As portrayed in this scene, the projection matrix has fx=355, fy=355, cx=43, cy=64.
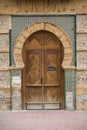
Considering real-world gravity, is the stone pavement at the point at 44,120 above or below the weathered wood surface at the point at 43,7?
below

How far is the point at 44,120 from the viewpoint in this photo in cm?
1056

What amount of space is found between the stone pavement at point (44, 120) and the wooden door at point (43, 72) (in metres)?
0.54

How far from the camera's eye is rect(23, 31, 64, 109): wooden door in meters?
12.3

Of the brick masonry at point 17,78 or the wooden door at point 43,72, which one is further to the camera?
the wooden door at point 43,72

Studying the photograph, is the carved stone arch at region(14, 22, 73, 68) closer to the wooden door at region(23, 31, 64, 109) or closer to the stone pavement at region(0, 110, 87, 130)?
the wooden door at region(23, 31, 64, 109)

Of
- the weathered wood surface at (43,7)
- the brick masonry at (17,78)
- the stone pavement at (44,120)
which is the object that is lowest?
the stone pavement at (44,120)

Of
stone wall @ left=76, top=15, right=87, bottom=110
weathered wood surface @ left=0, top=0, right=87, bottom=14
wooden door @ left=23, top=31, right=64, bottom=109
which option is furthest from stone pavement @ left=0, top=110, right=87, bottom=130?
weathered wood surface @ left=0, top=0, right=87, bottom=14

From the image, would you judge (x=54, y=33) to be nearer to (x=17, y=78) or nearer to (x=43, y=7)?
(x=43, y=7)

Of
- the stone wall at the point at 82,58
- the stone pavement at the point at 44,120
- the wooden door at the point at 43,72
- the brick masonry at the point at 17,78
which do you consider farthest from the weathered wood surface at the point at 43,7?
the stone pavement at the point at 44,120

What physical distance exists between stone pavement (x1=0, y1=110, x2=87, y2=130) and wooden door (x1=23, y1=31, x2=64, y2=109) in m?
0.54

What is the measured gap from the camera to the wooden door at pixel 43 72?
1229cm

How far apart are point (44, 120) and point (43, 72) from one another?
2.27 m

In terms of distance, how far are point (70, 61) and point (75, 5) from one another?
1909 millimetres

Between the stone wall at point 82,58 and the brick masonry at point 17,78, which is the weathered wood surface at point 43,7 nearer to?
the brick masonry at point 17,78
